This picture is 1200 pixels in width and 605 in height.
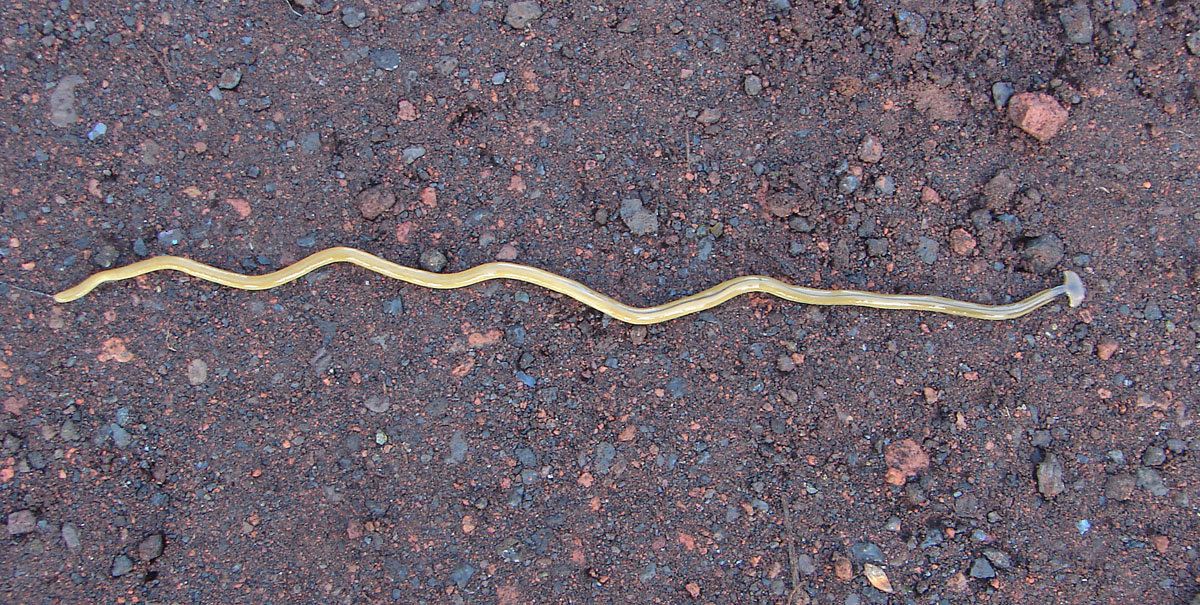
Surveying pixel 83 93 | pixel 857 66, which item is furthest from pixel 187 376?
pixel 857 66

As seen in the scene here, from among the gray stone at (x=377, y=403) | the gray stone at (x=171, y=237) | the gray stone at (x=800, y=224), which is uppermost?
the gray stone at (x=800, y=224)

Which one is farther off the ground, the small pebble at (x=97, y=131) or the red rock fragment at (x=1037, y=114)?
the red rock fragment at (x=1037, y=114)

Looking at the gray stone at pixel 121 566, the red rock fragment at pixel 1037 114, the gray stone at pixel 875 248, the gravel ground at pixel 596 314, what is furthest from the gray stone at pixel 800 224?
the gray stone at pixel 121 566

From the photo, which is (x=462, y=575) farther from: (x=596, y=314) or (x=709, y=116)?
(x=709, y=116)

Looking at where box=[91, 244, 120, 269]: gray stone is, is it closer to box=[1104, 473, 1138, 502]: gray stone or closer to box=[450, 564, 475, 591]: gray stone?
box=[450, 564, 475, 591]: gray stone

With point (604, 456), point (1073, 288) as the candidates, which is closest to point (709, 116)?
point (604, 456)

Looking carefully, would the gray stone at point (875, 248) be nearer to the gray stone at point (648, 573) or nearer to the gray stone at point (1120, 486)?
the gray stone at point (1120, 486)

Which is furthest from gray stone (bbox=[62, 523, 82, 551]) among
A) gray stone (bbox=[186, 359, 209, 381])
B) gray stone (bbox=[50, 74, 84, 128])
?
gray stone (bbox=[50, 74, 84, 128])

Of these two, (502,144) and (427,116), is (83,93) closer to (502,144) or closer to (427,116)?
(427,116)
